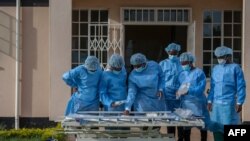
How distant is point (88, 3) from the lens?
1347 centimetres

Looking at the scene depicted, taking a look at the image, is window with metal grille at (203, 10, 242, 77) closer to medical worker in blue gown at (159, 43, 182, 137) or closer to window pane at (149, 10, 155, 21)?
window pane at (149, 10, 155, 21)

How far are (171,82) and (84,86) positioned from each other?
166 cm

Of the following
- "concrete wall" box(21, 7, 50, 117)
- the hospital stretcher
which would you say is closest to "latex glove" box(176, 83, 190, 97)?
the hospital stretcher

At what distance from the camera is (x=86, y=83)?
8953 mm

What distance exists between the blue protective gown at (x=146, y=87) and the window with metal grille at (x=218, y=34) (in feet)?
16.0

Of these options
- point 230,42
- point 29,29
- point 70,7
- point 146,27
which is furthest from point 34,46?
point 230,42

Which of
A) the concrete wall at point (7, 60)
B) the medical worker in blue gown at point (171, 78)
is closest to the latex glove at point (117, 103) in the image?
the medical worker in blue gown at point (171, 78)

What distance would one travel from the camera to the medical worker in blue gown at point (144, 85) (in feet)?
29.2

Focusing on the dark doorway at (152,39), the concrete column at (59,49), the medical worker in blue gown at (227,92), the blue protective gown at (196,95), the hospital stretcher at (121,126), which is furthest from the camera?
the dark doorway at (152,39)

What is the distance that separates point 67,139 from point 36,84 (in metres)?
2.78

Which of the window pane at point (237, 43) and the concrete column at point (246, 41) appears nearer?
the concrete column at point (246, 41)

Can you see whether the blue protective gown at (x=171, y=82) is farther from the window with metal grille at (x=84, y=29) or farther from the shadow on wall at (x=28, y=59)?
the shadow on wall at (x=28, y=59)

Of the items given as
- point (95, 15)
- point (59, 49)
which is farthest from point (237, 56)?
point (59, 49)

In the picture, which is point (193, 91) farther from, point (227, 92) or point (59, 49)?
point (59, 49)
